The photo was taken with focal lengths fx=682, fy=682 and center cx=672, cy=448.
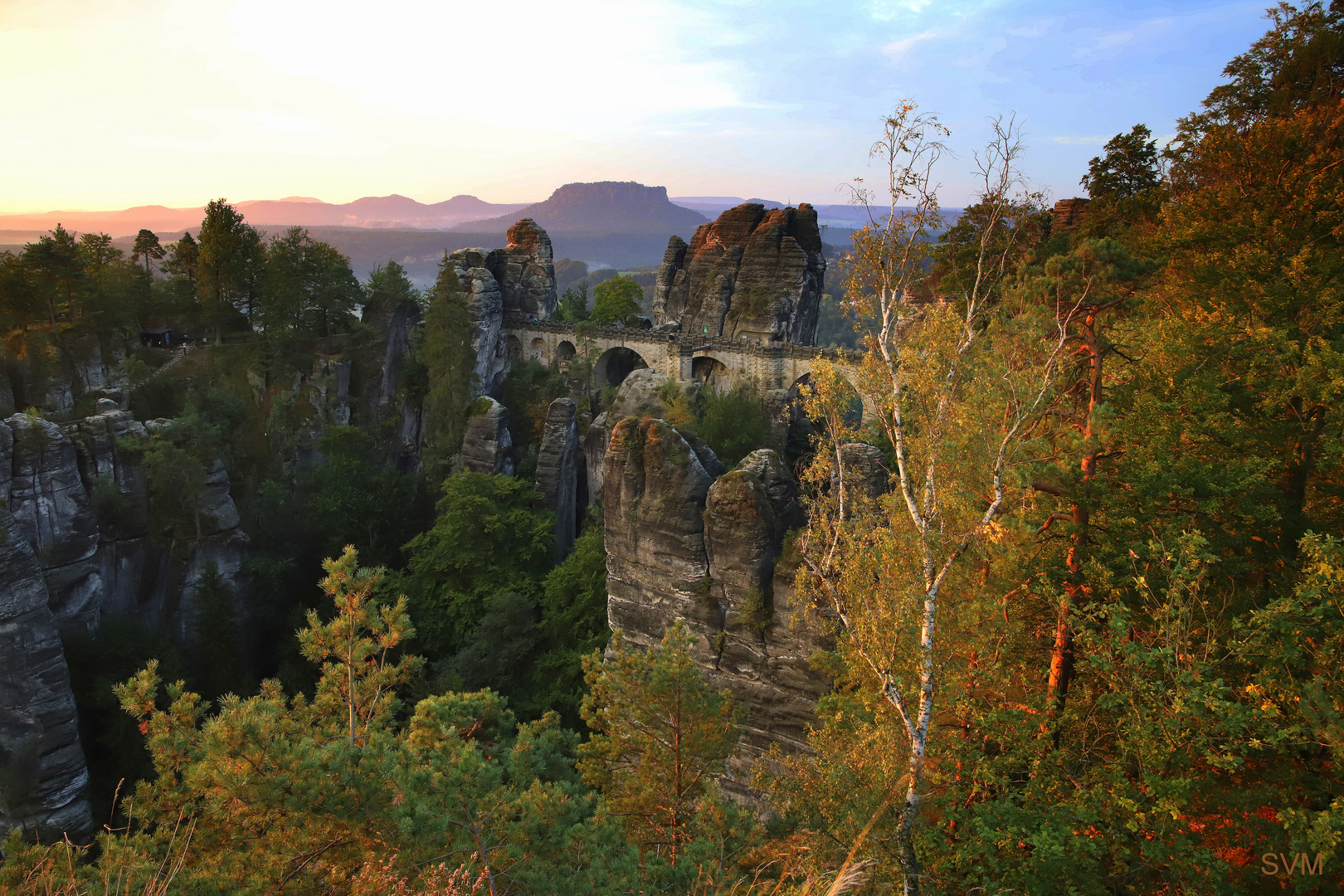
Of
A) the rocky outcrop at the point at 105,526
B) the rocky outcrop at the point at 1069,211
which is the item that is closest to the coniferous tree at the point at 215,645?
the rocky outcrop at the point at 105,526

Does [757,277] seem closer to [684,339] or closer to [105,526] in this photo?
[684,339]

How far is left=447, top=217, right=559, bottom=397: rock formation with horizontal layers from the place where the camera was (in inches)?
1428

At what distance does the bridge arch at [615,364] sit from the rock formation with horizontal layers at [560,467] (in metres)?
11.7

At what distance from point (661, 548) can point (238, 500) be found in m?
20.4

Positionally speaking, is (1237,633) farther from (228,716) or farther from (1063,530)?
(228,716)

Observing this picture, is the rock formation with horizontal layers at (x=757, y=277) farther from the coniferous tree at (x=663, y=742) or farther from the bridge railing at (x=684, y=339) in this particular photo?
the coniferous tree at (x=663, y=742)

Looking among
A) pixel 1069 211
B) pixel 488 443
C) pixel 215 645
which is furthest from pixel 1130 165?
pixel 215 645

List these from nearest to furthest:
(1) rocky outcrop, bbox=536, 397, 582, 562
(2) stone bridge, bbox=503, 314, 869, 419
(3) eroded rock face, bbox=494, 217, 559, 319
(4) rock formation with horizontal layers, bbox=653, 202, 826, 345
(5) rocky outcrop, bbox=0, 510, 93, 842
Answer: (5) rocky outcrop, bbox=0, 510, 93, 842 < (1) rocky outcrop, bbox=536, 397, 582, 562 < (2) stone bridge, bbox=503, 314, 869, 419 < (4) rock formation with horizontal layers, bbox=653, 202, 826, 345 < (3) eroded rock face, bbox=494, 217, 559, 319

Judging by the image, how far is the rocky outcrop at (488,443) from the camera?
1156 inches

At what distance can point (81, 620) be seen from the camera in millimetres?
20438

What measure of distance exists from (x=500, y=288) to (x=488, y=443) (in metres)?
15.8

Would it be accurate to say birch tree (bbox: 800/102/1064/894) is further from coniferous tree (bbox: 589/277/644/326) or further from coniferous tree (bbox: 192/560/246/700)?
coniferous tree (bbox: 589/277/644/326)

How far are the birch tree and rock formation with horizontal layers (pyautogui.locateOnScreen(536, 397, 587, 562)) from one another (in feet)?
62.5

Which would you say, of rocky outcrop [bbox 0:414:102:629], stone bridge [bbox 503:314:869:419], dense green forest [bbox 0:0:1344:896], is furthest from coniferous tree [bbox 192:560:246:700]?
stone bridge [bbox 503:314:869:419]
